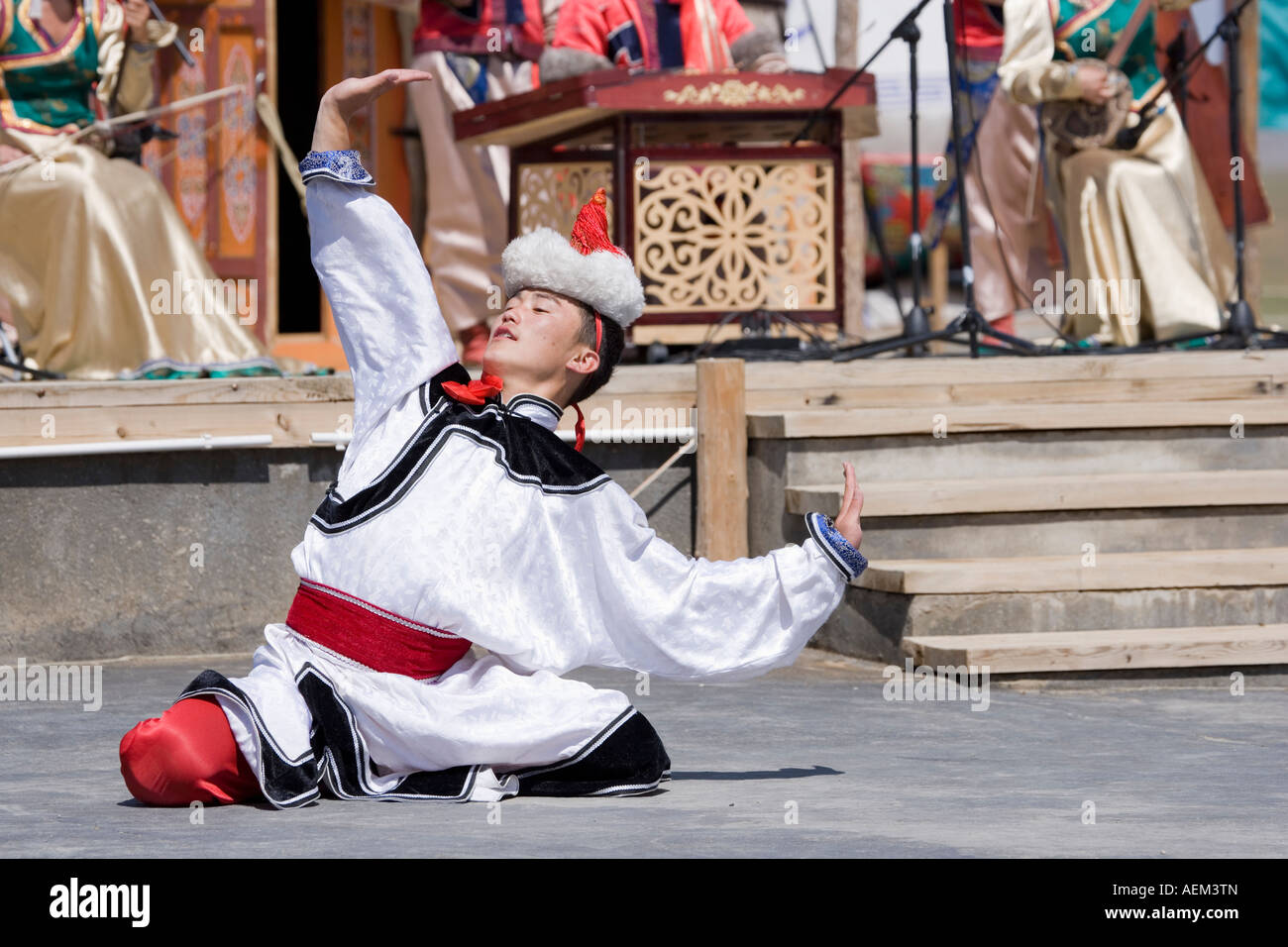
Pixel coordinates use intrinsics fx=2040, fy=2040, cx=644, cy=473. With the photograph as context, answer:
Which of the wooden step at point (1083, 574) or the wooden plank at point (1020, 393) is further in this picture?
the wooden plank at point (1020, 393)

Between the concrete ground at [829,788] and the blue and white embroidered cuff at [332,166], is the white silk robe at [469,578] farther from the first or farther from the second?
the concrete ground at [829,788]

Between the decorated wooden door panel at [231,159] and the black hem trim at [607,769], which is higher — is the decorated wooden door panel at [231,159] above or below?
above

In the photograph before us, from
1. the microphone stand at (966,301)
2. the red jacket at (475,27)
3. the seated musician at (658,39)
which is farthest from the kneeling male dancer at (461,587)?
the red jacket at (475,27)

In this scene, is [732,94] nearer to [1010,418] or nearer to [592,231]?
[1010,418]

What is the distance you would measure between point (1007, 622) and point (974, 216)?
158 inches

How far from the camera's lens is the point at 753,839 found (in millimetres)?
3328

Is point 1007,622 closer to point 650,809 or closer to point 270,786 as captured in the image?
point 650,809

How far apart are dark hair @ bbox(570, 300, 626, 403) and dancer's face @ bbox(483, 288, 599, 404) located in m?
0.01

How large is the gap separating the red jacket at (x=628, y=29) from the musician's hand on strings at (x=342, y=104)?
4.31 m

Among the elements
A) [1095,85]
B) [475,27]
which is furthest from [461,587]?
[475,27]

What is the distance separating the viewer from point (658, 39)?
27.7 feet

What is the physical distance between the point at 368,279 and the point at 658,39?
4833 millimetres

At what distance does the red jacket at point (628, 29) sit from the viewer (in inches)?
318

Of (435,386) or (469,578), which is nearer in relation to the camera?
(469,578)
